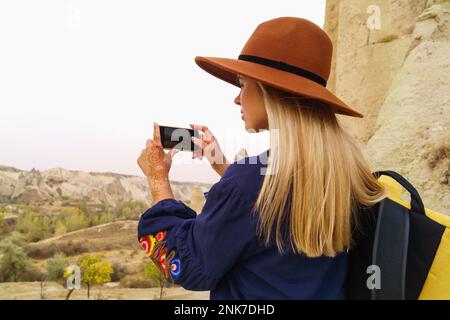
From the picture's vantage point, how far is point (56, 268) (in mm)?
15562

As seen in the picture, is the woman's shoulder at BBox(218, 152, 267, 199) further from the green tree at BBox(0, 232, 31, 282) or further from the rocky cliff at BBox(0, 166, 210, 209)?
the rocky cliff at BBox(0, 166, 210, 209)

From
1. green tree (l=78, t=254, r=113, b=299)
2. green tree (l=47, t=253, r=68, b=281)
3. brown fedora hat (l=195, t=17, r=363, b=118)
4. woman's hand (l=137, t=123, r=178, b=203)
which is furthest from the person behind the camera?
green tree (l=47, t=253, r=68, b=281)

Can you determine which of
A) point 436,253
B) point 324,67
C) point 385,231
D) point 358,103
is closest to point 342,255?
point 385,231

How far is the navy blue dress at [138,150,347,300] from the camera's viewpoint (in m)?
1.11

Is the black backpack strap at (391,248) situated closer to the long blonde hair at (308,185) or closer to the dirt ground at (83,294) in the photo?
the long blonde hair at (308,185)

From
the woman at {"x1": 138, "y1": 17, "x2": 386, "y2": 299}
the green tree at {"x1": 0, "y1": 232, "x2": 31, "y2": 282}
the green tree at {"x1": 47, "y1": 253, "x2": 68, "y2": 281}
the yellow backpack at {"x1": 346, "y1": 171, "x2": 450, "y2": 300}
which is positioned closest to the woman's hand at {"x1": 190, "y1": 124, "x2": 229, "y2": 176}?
the woman at {"x1": 138, "y1": 17, "x2": 386, "y2": 299}

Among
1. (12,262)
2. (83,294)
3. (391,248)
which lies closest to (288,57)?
(391,248)

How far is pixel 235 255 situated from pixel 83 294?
1780cm

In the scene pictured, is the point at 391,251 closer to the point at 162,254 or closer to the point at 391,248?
the point at 391,248

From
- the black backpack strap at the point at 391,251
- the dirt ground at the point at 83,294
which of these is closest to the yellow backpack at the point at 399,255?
the black backpack strap at the point at 391,251

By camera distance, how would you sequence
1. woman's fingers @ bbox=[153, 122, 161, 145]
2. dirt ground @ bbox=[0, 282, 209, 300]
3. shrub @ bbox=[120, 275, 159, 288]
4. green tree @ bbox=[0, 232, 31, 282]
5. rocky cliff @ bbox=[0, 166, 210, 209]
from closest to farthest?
1. woman's fingers @ bbox=[153, 122, 161, 145]
2. dirt ground @ bbox=[0, 282, 209, 300]
3. green tree @ bbox=[0, 232, 31, 282]
4. shrub @ bbox=[120, 275, 159, 288]
5. rocky cliff @ bbox=[0, 166, 210, 209]

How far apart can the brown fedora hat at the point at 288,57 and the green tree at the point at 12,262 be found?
17.0m

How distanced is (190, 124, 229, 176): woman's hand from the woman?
0.33 m
